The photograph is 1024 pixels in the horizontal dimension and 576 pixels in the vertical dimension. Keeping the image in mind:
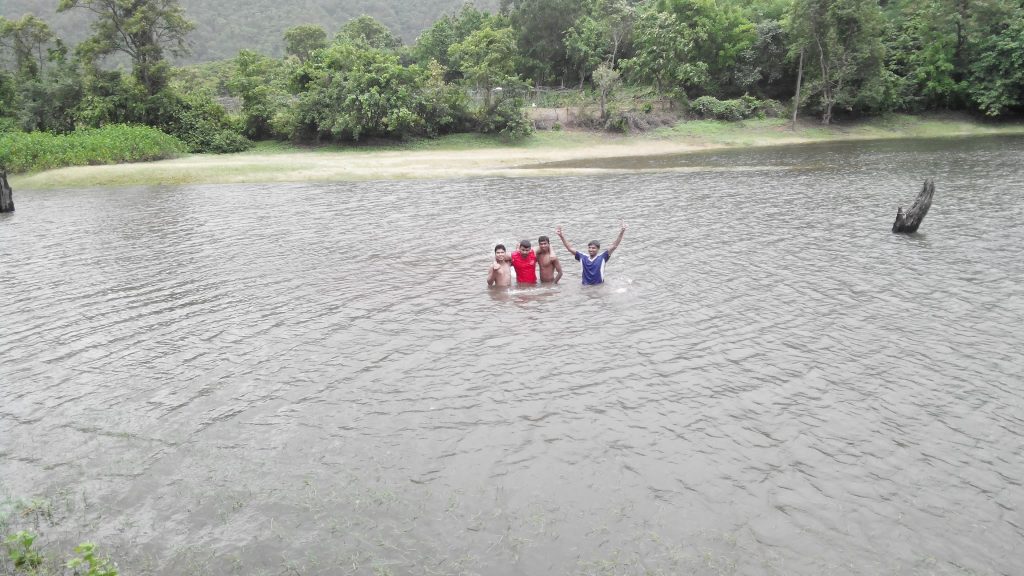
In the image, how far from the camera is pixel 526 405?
1030cm

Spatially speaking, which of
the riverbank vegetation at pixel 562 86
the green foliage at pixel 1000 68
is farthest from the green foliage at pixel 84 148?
the green foliage at pixel 1000 68

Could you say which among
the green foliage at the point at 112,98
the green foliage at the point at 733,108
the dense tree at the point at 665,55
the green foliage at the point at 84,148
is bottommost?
the green foliage at the point at 84,148

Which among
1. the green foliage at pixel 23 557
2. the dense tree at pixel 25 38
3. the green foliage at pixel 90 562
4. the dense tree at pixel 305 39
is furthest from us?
the dense tree at pixel 305 39

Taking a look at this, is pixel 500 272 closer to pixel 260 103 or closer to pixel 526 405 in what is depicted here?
pixel 526 405

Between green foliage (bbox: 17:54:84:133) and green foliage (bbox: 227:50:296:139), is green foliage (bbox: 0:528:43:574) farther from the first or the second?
Answer: green foliage (bbox: 17:54:84:133)

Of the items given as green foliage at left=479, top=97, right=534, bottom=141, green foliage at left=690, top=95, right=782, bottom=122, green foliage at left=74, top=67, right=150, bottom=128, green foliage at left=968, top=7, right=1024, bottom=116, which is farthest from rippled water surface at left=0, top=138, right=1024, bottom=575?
green foliage at left=968, top=7, right=1024, bottom=116

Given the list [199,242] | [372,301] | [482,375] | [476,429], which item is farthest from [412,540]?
[199,242]

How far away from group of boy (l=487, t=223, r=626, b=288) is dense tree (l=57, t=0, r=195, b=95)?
148ft

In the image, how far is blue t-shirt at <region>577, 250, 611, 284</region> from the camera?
15914 millimetres

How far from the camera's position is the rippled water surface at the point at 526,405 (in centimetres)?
729

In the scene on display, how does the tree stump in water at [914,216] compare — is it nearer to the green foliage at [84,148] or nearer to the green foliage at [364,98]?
the green foliage at [364,98]

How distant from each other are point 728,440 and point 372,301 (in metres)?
9.36

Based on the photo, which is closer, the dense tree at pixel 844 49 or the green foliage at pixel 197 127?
the green foliage at pixel 197 127

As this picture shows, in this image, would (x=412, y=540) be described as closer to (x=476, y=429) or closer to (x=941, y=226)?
(x=476, y=429)
